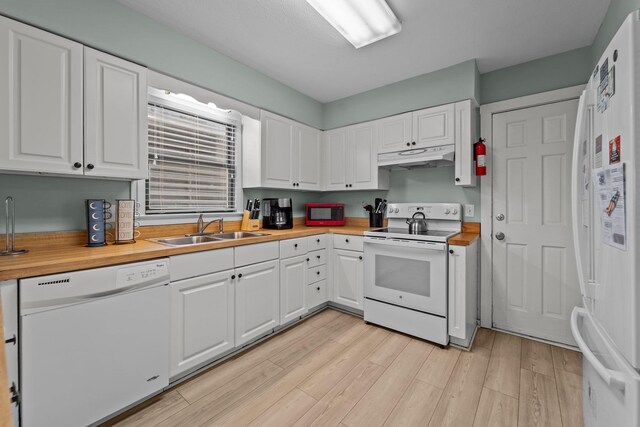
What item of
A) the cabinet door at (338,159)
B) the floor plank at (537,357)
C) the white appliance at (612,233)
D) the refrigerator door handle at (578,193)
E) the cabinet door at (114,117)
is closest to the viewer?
the white appliance at (612,233)

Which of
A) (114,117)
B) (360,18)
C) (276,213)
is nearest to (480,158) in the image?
(360,18)

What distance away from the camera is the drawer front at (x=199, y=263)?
5.74 ft

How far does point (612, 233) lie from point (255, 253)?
202cm

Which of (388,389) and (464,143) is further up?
(464,143)

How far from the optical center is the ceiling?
1.91 metres

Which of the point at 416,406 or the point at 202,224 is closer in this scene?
the point at 416,406

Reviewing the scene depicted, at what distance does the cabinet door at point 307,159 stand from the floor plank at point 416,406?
7.43 ft

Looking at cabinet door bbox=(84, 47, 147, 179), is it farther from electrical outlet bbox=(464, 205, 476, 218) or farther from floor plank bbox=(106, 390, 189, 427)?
electrical outlet bbox=(464, 205, 476, 218)

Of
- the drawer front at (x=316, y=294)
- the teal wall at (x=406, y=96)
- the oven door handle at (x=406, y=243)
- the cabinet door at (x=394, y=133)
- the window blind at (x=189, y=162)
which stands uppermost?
the teal wall at (x=406, y=96)

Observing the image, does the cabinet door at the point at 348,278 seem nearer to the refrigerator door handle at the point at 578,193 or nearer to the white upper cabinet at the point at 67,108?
the refrigerator door handle at the point at 578,193

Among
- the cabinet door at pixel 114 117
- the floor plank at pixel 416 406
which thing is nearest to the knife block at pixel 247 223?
the cabinet door at pixel 114 117

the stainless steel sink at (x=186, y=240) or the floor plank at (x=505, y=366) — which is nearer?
the floor plank at (x=505, y=366)

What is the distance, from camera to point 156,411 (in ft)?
5.29

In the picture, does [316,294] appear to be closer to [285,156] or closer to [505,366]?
[285,156]
